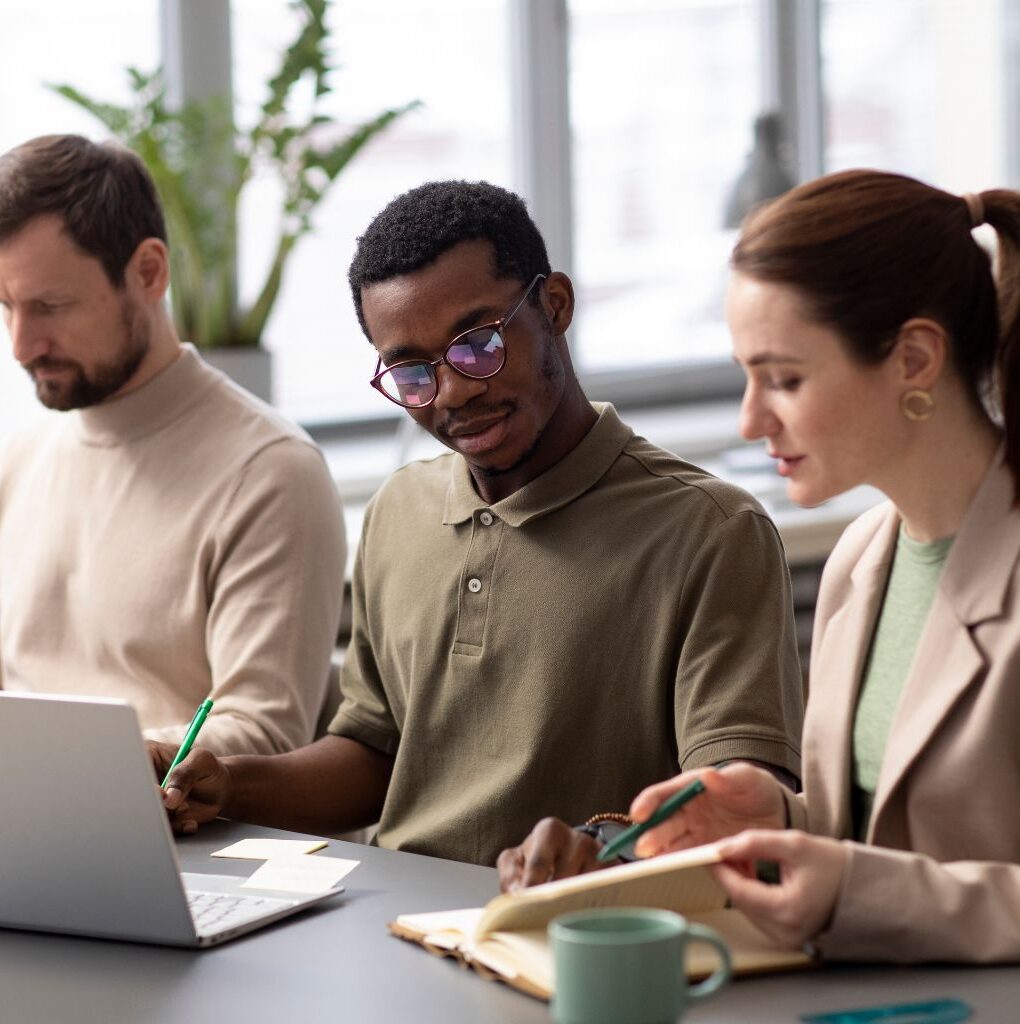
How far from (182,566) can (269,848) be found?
26.9 inches

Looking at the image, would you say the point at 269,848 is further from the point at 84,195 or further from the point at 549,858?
the point at 84,195

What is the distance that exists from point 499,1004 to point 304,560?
1.08 metres

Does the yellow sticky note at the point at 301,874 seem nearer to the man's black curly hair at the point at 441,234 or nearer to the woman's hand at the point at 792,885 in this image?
the woman's hand at the point at 792,885

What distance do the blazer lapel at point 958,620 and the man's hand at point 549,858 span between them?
23 centimetres

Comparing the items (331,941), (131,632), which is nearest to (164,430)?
(131,632)

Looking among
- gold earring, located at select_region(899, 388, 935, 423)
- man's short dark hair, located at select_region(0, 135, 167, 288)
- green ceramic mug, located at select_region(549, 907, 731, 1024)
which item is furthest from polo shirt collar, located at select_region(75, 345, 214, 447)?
green ceramic mug, located at select_region(549, 907, 731, 1024)

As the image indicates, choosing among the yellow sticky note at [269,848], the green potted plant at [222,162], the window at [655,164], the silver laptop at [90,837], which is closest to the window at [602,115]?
the window at [655,164]

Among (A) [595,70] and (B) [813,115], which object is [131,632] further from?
(B) [813,115]

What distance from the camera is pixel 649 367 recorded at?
4.40 metres

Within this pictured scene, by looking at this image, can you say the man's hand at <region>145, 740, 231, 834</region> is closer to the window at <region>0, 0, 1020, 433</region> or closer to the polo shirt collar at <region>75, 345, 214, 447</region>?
the polo shirt collar at <region>75, 345, 214, 447</region>

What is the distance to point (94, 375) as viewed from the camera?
2340 mm

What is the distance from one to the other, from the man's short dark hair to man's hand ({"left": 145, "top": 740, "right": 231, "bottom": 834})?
858 mm

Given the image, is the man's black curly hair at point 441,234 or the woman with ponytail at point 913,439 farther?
the man's black curly hair at point 441,234

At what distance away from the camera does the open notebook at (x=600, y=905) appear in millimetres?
1158
